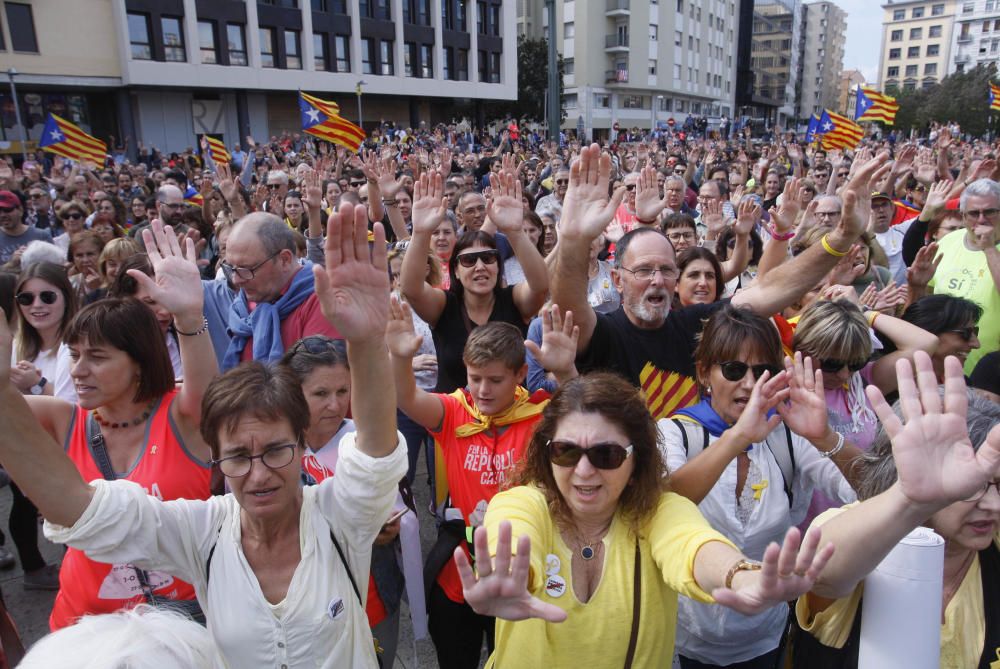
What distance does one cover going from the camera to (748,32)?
70.3 m

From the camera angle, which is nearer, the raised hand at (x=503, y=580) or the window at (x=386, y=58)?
the raised hand at (x=503, y=580)

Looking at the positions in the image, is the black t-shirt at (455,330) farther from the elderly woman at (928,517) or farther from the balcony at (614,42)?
the balcony at (614,42)

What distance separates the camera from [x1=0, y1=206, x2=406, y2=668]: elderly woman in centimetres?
162

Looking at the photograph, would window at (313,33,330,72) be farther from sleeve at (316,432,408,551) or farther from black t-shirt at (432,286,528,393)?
sleeve at (316,432,408,551)

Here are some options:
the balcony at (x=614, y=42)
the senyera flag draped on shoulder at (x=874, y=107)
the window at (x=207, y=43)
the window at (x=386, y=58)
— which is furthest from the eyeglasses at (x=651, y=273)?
the balcony at (x=614, y=42)

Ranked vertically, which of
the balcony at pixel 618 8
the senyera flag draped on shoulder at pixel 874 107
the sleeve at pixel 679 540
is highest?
the balcony at pixel 618 8

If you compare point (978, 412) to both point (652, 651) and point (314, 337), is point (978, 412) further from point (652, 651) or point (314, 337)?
point (314, 337)

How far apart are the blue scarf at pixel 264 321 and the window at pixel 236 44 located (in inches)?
1304

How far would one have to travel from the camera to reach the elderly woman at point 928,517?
1.27m

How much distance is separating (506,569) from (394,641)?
4.09 ft

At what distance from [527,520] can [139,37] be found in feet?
114

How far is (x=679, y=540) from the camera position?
63.8 inches

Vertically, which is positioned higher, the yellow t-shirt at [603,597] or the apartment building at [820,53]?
the apartment building at [820,53]

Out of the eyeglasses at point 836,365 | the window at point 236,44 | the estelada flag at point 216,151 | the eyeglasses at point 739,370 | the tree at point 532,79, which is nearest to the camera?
the eyeglasses at point 739,370
